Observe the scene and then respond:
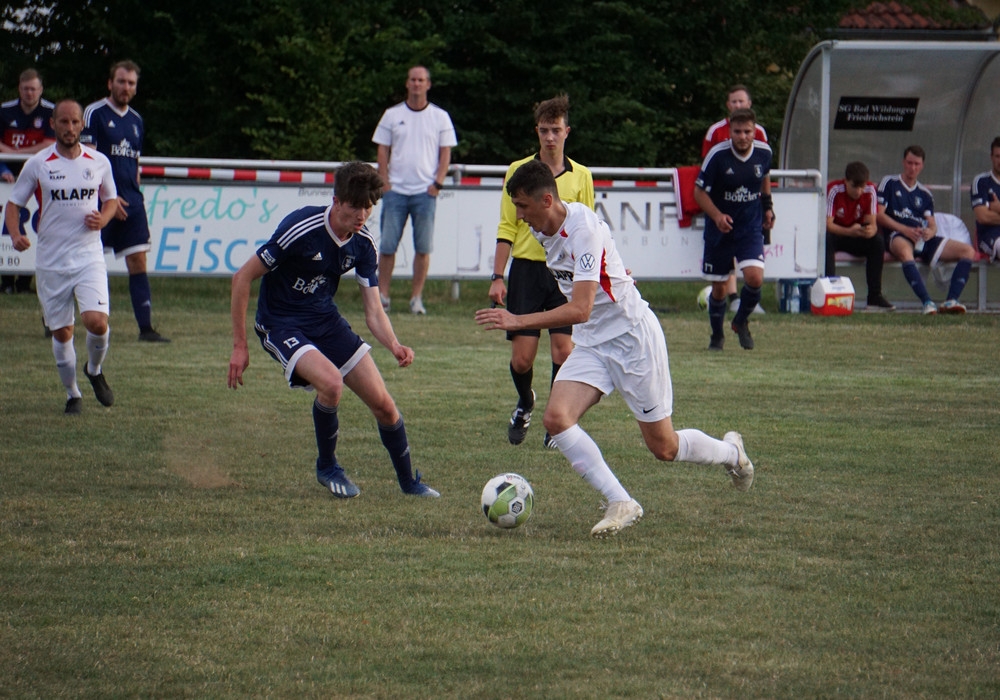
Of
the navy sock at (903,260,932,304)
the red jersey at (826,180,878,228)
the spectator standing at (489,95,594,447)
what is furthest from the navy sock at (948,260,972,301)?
the spectator standing at (489,95,594,447)

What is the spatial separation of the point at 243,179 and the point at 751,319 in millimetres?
5729

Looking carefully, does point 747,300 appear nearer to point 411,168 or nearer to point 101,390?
point 411,168

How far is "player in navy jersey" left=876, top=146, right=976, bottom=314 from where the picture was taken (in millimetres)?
15031

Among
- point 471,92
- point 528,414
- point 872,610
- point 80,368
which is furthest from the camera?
point 471,92

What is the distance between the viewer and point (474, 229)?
14.8 meters

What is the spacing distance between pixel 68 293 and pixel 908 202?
10.0 m

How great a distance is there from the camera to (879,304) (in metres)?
15.4

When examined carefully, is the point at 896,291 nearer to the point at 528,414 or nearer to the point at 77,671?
the point at 528,414

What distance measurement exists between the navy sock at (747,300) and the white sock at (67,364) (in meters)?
5.84

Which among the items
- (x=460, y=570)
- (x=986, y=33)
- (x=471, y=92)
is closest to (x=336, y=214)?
(x=460, y=570)

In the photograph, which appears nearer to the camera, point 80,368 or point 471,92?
point 80,368

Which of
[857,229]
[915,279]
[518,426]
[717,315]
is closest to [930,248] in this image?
[915,279]

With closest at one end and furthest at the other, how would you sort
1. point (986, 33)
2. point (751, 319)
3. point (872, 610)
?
1. point (872, 610)
2. point (751, 319)
3. point (986, 33)

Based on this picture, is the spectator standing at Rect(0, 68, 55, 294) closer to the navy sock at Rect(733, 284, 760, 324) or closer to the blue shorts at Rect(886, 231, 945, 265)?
the navy sock at Rect(733, 284, 760, 324)
